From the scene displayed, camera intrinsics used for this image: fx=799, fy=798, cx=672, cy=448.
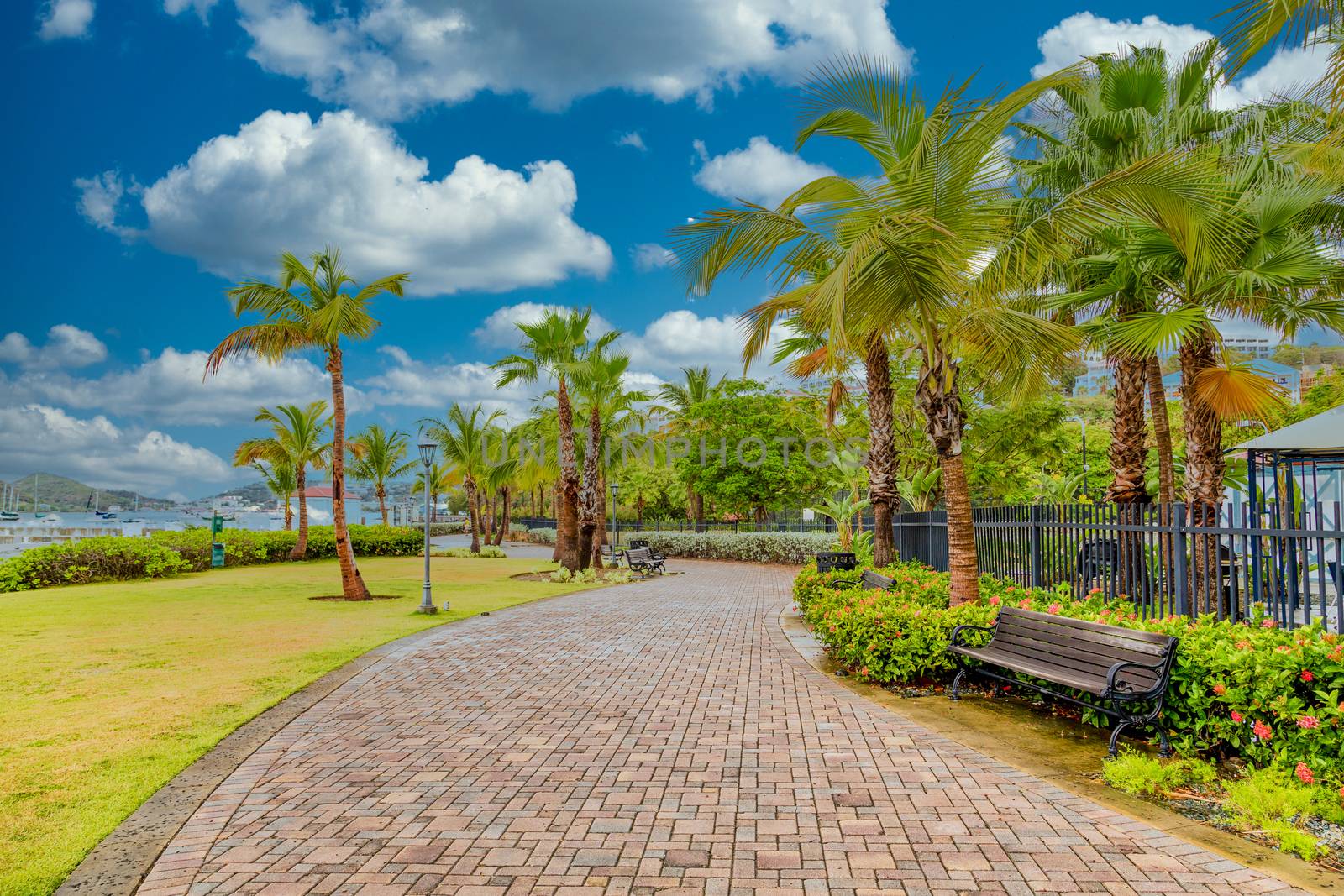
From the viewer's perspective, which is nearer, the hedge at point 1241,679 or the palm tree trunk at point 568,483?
the hedge at point 1241,679

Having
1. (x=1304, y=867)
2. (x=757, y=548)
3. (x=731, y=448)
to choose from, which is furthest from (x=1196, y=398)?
(x=731, y=448)

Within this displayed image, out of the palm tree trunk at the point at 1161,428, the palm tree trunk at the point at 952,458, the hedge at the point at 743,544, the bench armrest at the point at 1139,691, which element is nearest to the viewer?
the bench armrest at the point at 1139,691

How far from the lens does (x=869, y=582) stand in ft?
35.4

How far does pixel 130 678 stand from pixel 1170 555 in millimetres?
10415

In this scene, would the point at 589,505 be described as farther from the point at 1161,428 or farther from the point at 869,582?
the point at 1161,428

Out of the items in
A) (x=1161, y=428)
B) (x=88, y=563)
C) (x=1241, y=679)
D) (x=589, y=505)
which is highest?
(x=1161, y=428)

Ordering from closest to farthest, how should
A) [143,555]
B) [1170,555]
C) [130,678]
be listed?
1. [1170,555]
2. [130,678]
3. [143,555]

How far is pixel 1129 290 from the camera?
10.8m

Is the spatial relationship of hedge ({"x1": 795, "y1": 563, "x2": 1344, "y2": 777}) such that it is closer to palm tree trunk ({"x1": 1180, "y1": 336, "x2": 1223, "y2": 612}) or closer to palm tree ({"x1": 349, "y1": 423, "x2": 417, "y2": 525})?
palm tree trunk ({"x1": 1180, "y1": 336, "x2": 1223, "y2": 612})

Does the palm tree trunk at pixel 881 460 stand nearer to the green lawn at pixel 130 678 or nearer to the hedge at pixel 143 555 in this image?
the green lawn at pixel 130 678

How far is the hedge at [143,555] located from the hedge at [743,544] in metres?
14.3

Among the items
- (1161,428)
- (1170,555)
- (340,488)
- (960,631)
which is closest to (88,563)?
(340,488)

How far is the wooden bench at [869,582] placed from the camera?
33.1 ft

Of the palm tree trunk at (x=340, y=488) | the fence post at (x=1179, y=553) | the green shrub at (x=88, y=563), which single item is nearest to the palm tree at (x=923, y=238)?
the fence post at (x=1179, y=553)
